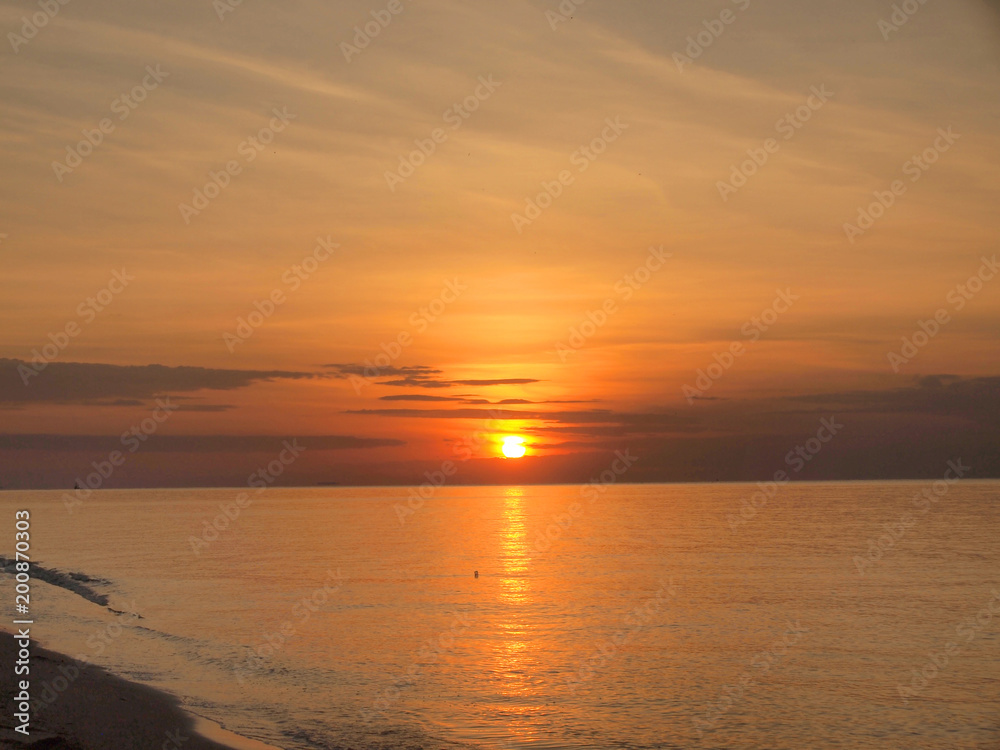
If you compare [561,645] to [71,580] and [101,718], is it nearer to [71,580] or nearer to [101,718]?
[101,718]

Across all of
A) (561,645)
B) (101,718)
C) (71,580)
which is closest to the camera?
(101,718)

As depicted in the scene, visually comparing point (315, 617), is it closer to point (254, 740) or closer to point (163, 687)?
point (163, 687)

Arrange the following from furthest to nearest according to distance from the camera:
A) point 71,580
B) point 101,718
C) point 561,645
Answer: point 71,580
point 561,645
point 101,718

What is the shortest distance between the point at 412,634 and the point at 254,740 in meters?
13.7

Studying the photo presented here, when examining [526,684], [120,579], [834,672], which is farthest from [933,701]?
[120,579]

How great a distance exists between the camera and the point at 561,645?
3041 cm

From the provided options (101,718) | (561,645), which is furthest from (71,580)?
(101,718)

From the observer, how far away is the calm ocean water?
20469 mm

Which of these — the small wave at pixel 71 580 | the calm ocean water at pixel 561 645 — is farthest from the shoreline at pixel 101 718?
the small wave at pixel 71 580

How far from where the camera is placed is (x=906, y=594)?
43.8 meters

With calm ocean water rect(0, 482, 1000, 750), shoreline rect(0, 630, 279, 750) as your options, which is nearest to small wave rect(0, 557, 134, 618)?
calm ocean water rect(0, 482, 1000, 750)

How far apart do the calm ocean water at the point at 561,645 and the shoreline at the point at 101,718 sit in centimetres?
87

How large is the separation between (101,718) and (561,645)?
16.2 metres

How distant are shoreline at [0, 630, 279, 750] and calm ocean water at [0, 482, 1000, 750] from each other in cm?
87
